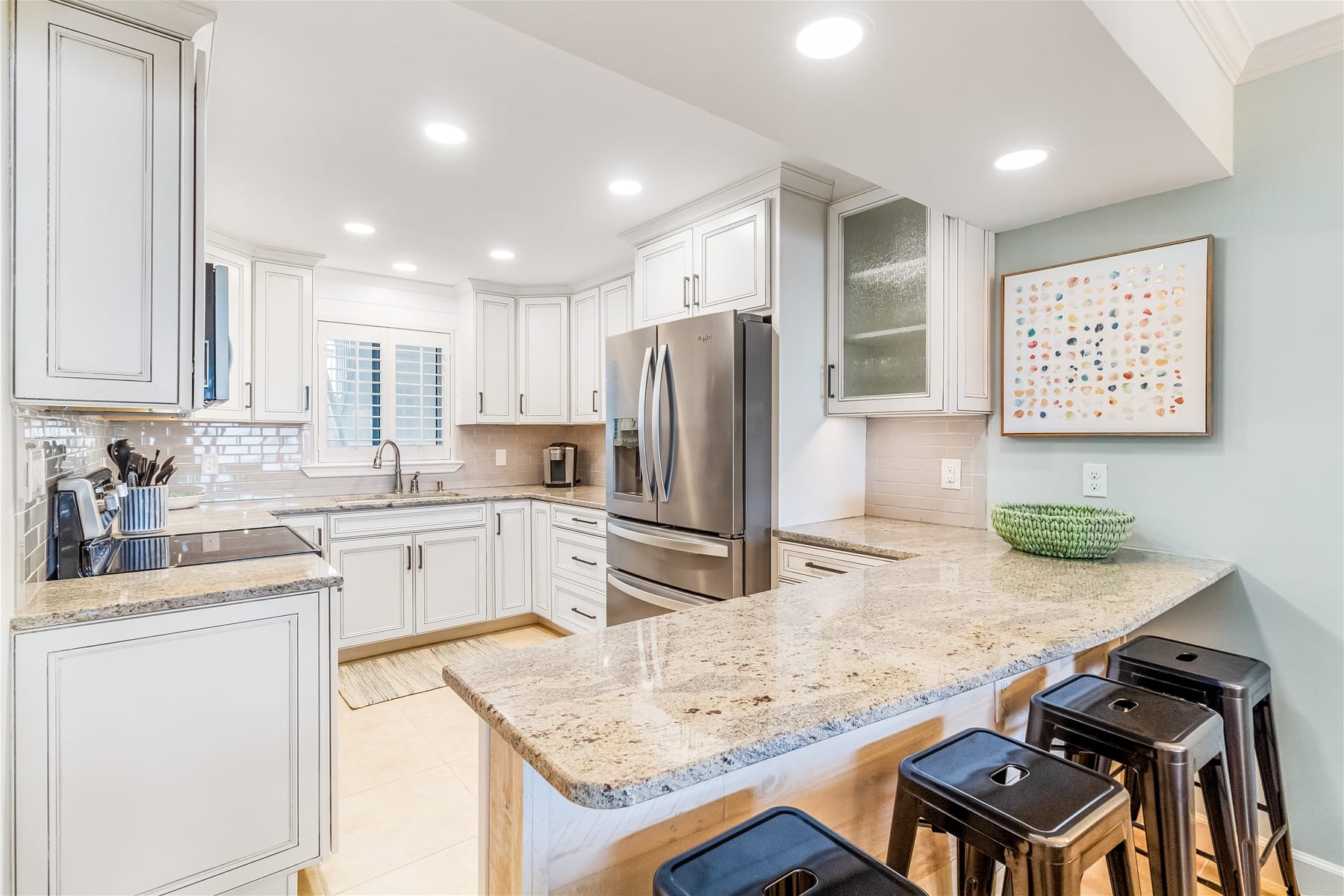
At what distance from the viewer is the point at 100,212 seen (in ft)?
4.74

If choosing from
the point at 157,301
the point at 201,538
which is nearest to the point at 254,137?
the point at 157,301

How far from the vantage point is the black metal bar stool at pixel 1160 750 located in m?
1.15

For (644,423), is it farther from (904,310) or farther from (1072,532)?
(1072,532)

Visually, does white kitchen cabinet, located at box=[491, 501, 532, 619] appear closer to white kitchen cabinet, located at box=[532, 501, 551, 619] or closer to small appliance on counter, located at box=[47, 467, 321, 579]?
white kitchen cabinet, located at box=[532, 501, 551, 619]

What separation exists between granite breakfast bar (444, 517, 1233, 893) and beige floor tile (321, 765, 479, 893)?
3.99 feet

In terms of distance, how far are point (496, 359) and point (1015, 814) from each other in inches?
155

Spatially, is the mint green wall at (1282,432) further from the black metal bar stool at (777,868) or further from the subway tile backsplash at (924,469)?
the black metal bar stool at (777,868)

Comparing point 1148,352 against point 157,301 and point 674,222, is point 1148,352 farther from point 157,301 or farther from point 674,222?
point 157,301

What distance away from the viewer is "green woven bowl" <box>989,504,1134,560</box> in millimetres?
1842

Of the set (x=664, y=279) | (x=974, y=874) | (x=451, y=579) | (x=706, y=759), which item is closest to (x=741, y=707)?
(x=706, y=759)

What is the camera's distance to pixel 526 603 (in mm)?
4109

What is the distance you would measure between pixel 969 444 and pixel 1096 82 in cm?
144

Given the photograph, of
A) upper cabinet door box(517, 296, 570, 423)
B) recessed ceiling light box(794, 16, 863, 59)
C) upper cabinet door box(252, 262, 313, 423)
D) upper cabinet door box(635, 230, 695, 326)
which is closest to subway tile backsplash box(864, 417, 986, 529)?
upper cabinet door box(635, 230, 695, 326)

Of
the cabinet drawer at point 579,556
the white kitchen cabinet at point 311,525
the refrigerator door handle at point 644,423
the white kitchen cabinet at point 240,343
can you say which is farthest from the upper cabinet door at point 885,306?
the white kitchen cabinet at point 240,343
